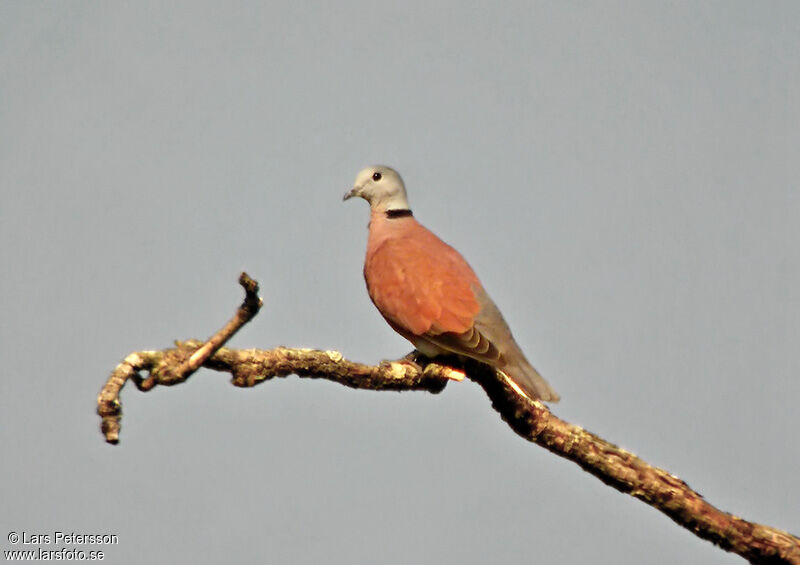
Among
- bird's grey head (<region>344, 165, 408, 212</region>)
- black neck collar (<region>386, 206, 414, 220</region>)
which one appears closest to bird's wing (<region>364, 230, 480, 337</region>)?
black neck collar (<region>386, 206, 414, 220</region>)

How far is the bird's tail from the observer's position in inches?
221

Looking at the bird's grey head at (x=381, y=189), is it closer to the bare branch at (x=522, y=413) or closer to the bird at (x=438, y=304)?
the bird at (x=438, y=304)

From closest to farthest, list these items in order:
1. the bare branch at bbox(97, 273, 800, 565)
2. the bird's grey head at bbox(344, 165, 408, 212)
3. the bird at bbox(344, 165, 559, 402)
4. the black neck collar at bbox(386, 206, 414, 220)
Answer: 1. the bare branch at bbox(97, 273, 800, 565)
2. the bird at bbox(344, 165, 559, 402)
3. the black neck collar at bbox(386, 206, 414, 220)
4. the bird's grey head at bbox(344, 165, 408, 212)

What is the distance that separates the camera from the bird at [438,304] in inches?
226

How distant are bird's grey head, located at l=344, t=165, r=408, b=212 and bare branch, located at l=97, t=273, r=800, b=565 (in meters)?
1.65

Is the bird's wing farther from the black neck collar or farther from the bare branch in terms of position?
the black neck collar

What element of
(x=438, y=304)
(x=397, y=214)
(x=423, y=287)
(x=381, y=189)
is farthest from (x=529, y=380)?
(x=381, y=189)

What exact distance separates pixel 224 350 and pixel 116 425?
0.73 metres

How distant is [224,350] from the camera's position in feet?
15.0

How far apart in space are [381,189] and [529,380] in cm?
204

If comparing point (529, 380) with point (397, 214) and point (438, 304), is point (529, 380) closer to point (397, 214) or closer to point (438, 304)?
point (438, 304)

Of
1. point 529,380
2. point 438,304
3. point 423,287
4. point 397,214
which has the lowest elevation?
point 529,380

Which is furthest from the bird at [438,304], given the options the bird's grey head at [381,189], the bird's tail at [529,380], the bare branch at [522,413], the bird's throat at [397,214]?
the bird's grey head at [381,189]

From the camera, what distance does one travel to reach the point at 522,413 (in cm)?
541
